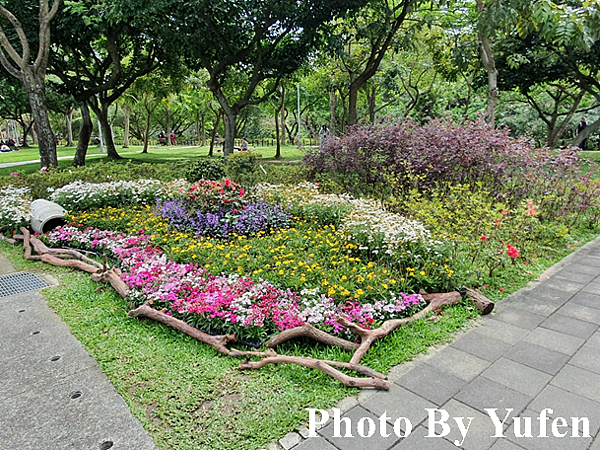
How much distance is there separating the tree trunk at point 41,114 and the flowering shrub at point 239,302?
22.5ft

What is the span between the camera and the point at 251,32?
10547 mm

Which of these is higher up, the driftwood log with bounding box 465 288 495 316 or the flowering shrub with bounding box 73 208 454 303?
the flowering shrub with bounding box 73 208 454 303

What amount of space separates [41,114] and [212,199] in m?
5.92

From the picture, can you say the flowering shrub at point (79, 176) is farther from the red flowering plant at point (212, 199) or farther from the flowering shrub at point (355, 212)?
the flowering shrub at point (355, 212)

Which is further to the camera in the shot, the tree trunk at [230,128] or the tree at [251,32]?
the tree trunk at [230,128]

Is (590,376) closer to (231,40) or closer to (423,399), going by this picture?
(423,399)

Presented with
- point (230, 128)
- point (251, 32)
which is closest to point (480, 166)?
point (251, 32)

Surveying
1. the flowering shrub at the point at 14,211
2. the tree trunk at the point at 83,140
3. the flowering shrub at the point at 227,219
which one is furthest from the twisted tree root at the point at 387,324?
the tree trunk at the point at 83,140

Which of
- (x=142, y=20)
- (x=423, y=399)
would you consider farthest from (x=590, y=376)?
(x=142, y=20)

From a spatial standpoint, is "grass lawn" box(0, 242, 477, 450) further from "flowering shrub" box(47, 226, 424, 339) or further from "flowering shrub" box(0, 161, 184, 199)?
"flowering shrub" box(0, 161, 184, 199)

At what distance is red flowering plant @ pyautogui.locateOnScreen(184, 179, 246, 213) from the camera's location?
5258mm

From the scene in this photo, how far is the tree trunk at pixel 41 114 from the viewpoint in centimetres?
858

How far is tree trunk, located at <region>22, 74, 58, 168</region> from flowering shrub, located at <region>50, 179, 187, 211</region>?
9.60ft

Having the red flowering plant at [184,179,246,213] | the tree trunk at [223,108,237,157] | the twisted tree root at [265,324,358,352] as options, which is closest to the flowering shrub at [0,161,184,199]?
the red flowering plant at [184,179,246,213]
